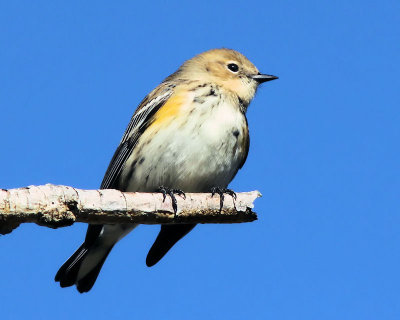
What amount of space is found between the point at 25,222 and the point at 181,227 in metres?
3.50

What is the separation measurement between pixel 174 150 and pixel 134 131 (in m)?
0.92

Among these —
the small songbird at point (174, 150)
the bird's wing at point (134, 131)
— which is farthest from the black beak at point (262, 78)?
the bird's wing at point (134, 131)

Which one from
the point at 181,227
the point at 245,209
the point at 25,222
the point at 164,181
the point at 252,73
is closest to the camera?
the point at 25,222

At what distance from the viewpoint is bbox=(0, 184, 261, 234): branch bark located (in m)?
6.18

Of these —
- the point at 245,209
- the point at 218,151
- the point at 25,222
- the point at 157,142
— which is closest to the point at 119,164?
the point at 157,142

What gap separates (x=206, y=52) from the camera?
10977 mm

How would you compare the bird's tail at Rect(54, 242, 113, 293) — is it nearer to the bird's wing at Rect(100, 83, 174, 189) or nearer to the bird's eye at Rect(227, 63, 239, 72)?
the bird's wing at Rect(100, 83, 174, 189)

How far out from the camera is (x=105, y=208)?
675 centimetres

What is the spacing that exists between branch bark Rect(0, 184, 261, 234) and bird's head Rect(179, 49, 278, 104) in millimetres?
2529

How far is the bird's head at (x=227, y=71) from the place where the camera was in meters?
9.98

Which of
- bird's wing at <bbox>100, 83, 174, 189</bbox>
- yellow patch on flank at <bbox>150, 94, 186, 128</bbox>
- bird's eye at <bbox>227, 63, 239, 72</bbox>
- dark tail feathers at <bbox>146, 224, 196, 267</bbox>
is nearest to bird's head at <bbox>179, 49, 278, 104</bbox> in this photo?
bird's eye at <bbox>227, 63, 239, 72</bbox>

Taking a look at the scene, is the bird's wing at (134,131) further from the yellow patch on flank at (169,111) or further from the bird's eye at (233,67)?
the bird's eye at (233,67)

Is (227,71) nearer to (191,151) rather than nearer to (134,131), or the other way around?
(134,131)

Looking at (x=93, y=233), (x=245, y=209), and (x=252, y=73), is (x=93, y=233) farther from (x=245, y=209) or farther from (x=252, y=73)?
(x=252, y=73)
